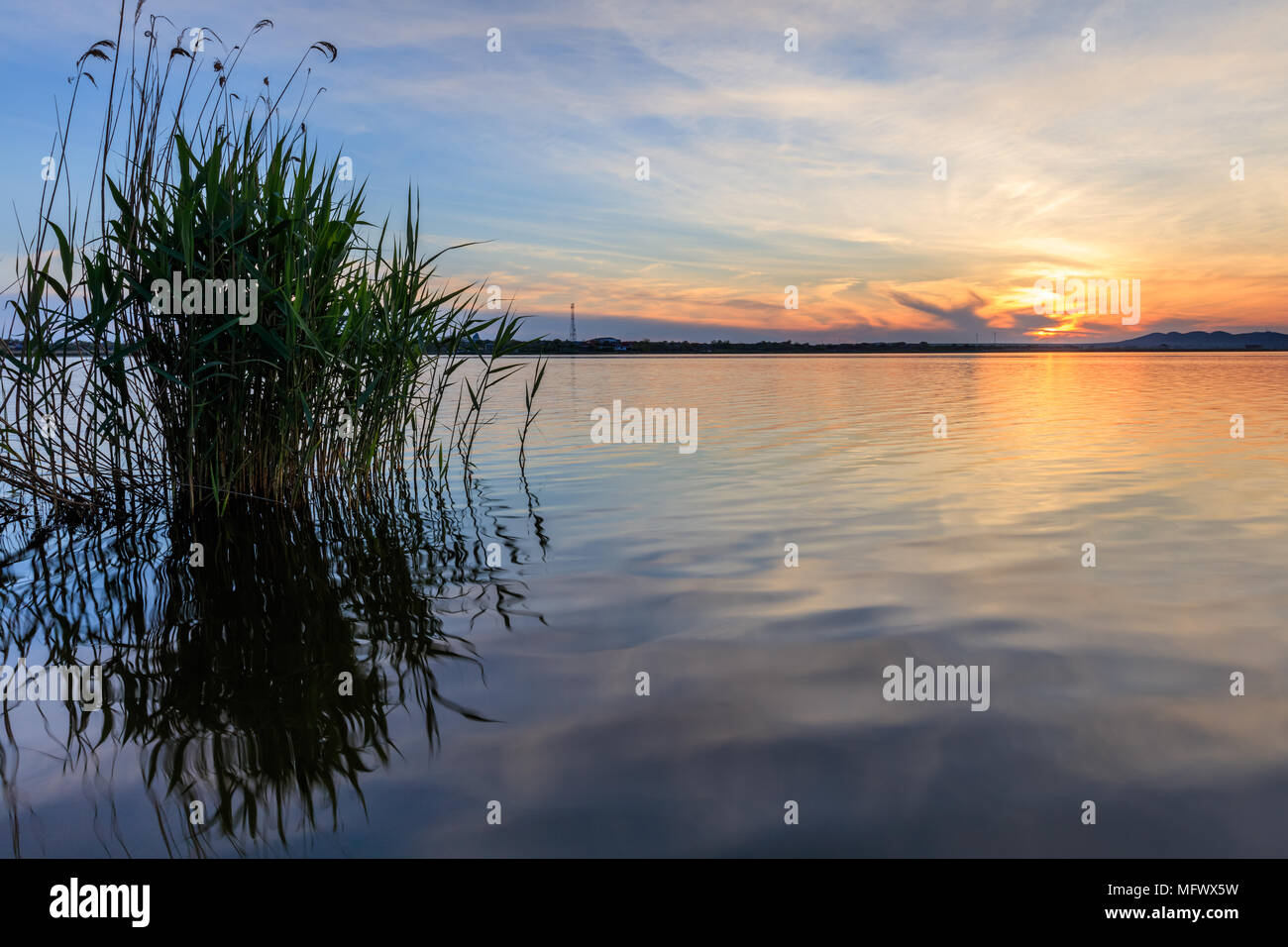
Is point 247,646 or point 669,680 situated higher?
point 247,646

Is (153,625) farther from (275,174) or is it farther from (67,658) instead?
(275,174)

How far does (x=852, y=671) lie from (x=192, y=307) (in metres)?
6.03

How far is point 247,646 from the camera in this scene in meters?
4.44

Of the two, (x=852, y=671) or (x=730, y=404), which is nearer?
(x=852, y=671)

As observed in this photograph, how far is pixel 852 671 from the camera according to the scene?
13.2 feet

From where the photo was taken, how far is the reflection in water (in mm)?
3033

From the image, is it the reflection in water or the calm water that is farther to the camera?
the reflection in water

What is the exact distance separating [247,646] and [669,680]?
2374mm

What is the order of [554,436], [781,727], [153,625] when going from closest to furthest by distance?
[781,727] → [153,625] → [554,436]

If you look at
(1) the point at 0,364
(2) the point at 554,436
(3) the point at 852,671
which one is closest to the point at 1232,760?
(3) the point at 852,671

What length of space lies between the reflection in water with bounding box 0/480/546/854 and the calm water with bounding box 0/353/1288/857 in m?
0.02
